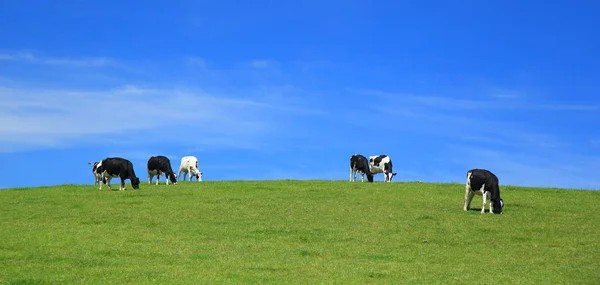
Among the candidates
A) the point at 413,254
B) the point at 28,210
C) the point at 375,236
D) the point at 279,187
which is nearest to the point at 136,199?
the point at 28,210

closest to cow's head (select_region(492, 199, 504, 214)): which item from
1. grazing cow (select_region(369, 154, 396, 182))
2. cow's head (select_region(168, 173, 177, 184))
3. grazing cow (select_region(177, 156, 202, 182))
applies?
grazing cow (select_region(369, 154, 396, 182))

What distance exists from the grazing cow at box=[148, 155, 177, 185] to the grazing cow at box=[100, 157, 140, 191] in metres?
5.05

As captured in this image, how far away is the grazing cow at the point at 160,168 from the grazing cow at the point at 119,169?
199 inches

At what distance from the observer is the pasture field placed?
2159 cm

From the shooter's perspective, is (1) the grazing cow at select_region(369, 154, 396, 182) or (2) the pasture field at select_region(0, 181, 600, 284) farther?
(1) the grazing cow at select_region(369, 154, 396, 182)

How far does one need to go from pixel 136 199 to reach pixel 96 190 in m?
6.91

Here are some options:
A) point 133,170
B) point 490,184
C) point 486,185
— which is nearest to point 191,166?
point 133,170

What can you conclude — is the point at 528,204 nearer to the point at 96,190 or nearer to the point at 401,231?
the point at 401,231

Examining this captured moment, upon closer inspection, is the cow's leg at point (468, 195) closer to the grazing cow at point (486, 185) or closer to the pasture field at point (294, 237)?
the grazing cow at point (486, 185)

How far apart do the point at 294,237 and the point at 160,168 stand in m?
26.8

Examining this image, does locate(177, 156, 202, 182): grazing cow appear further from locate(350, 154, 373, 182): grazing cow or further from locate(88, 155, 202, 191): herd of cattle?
locate(350, 154, 373, 182): grazing cow

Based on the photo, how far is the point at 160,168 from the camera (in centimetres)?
5400

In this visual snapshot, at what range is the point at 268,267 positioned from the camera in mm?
22469

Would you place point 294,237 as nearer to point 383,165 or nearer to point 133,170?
point 133,170
